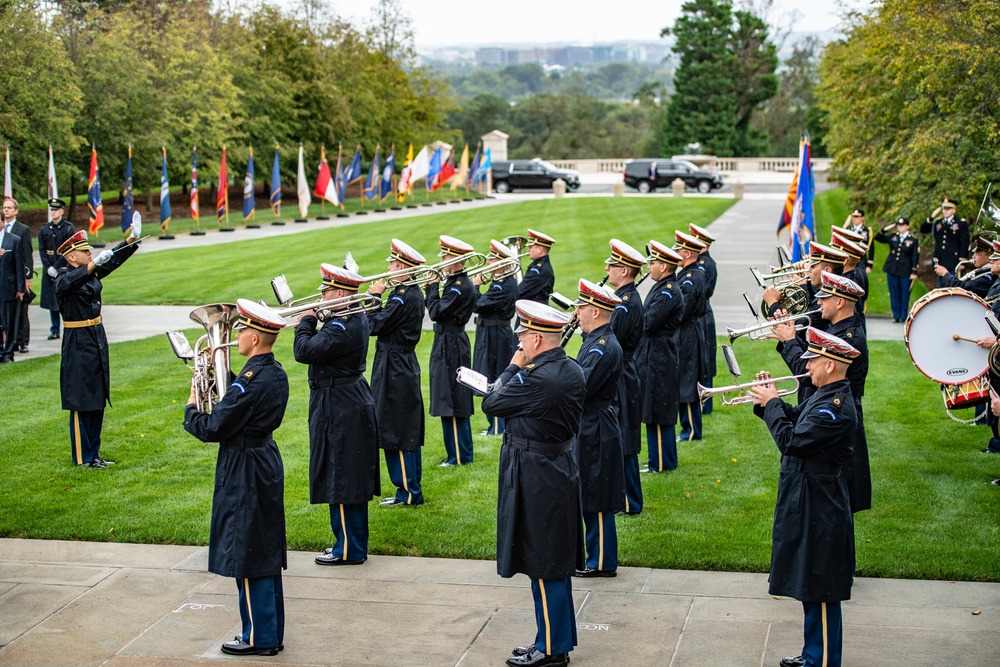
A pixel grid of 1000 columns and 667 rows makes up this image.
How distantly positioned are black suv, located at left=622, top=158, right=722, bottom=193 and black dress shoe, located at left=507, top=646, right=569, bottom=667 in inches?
2004

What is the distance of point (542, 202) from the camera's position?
47.5 m

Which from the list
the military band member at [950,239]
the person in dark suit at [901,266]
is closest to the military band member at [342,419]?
the military band member at [950,239]

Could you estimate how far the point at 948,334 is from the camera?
30.2 ft

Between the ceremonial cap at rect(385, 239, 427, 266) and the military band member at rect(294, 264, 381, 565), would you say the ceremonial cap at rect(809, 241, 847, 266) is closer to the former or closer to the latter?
the ceremonial cap at rect(385, 239, 427, 266)

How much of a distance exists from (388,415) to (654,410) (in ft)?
9.06

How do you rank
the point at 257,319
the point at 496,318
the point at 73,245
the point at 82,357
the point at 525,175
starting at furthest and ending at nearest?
the point at 525,175 < the point at 496,318 < the point at 82,357 < the point at 73,245 < the point at 257,319

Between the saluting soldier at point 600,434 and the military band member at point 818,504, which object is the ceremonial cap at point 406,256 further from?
the military band member at point 818,504

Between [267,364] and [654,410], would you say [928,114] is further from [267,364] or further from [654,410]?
[267,364]

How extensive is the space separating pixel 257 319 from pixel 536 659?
285 centimetres

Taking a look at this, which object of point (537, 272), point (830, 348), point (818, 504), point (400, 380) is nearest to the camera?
point (830, 348)

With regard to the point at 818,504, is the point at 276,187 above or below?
above

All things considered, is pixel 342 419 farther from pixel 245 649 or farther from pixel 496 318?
pixel 496 318

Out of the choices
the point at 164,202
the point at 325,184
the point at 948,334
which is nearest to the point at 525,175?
the point at 325,184

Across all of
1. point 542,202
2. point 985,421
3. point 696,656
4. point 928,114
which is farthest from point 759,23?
point 696,656
